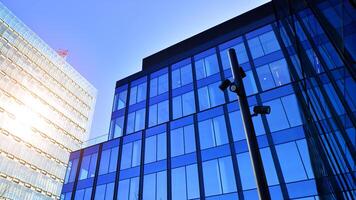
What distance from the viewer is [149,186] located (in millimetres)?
28312

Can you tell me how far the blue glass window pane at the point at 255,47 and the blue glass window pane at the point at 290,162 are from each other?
11.9 metres

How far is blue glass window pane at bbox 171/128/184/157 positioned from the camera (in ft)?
95.0

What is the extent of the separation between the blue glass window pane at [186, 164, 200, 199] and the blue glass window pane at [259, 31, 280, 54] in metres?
15.0

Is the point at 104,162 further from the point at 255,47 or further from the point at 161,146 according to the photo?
the point at 255,47

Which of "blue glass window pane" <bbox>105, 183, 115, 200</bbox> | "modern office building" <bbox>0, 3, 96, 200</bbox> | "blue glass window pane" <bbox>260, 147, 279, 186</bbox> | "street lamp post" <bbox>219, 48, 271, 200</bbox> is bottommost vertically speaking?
"street lamp post" <bbox>219, 48, 271, 200</bbox>

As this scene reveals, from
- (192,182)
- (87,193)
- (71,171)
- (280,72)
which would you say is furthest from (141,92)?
(280,72)

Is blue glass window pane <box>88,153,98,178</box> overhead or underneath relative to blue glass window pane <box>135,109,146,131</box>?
underneath

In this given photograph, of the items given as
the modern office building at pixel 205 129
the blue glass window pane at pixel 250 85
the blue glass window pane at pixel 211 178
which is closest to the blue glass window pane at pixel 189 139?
the modern office building at pixel 205 129

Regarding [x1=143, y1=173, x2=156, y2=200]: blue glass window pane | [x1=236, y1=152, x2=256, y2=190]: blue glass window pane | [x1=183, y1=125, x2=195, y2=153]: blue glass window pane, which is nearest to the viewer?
[x1=236, y1=152, x2=256, y2=190]: blue glass window pane

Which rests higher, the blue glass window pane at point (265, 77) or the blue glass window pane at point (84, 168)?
the blue glass window pane at point (265, 77)

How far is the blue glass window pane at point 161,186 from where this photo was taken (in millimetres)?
27031

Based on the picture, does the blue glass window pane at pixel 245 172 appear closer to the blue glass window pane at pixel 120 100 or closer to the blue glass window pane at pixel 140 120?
the blue glass window pane at pixel 140 120

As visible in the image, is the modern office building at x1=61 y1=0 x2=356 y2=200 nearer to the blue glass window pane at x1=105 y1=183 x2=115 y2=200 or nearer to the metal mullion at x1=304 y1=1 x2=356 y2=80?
the blue glass window pane at x1=105 y1=183 x2=115 y2=200

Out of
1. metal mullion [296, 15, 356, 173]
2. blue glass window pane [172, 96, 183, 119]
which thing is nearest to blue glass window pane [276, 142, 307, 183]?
blue glass window pane [172, 96, 183, 119]
